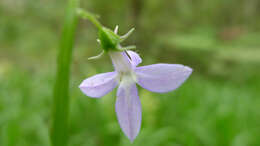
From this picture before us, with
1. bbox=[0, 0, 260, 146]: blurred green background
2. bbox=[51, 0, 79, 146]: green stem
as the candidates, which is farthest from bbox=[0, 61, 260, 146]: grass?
bbox=[51, 0, 79, 146]: green stem

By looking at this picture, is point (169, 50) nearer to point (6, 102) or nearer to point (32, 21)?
point (6, 102)

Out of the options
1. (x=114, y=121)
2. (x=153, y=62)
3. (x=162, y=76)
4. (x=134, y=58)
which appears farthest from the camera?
(x=153, y=62)

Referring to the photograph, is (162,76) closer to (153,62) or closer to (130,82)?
(130,82)

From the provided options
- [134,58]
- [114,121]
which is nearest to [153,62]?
[114,121]

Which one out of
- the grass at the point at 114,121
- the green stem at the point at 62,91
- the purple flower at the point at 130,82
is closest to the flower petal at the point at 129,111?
the purple flower at the point at 130,82

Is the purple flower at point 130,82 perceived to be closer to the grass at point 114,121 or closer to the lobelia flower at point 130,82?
the lobelia flower at point 130,82

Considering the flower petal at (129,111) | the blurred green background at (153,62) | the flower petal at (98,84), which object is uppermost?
the flower petal at (98,84)

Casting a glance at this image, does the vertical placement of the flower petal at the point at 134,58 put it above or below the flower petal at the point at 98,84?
above
